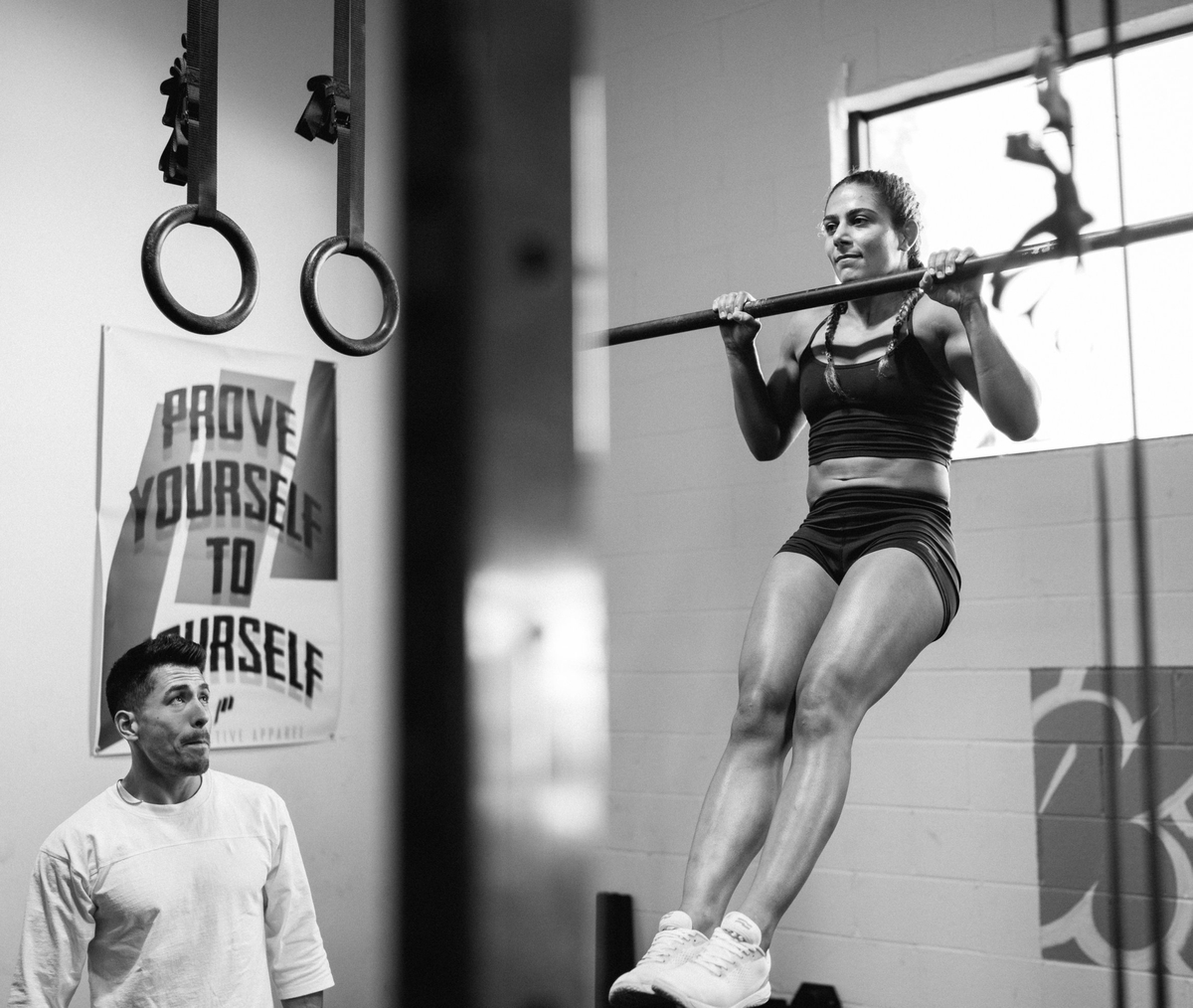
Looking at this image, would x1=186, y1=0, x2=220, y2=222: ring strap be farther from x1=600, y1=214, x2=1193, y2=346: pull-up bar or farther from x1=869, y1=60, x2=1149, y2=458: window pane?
x1=869, y1=60, x2=1149, y2=458: window pane

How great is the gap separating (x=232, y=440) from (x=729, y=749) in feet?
6.06

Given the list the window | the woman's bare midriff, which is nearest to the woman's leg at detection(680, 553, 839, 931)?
the woman's bare midriff

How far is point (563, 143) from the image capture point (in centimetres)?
59

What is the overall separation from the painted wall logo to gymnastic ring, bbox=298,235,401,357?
188 cm

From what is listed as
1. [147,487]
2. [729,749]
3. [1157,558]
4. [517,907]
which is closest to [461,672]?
[517,907]

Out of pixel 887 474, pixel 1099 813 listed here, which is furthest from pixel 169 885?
pixel 1099 813

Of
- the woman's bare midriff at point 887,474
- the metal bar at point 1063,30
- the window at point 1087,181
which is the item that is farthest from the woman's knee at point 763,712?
the metal bar at point 1063,30

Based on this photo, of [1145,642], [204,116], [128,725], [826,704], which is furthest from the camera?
[128,725]

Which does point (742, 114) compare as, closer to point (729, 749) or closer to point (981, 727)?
point (981, 727)

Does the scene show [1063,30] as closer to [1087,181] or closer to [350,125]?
[350,125]

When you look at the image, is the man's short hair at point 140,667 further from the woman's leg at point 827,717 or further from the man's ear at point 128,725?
the woman's leg at point 827,717

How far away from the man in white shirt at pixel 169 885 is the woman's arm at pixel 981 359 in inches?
54.6

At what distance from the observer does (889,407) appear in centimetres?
154

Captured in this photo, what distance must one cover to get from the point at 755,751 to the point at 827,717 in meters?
0.11
